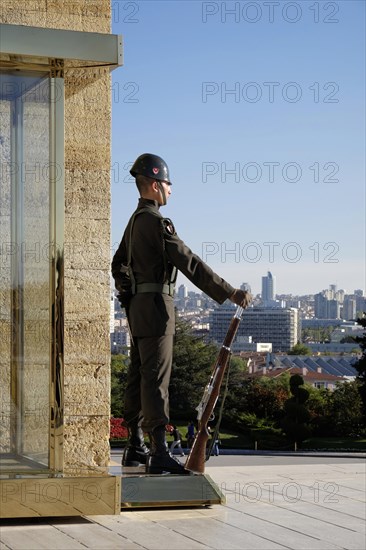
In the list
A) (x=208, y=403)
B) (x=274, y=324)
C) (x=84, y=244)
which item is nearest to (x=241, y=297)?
(x=208, y=403)

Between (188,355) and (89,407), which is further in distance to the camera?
(188,355)

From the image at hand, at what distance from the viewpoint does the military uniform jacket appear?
6492mm

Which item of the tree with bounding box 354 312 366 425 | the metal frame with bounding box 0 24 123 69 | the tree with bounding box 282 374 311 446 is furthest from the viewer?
the tree with bounding box 354 312 366 425

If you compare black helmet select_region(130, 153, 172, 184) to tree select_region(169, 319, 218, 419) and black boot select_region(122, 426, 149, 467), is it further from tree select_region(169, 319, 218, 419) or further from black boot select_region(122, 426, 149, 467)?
tree select_region(169, 319, 218, 419)

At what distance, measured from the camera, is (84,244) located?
6422mm

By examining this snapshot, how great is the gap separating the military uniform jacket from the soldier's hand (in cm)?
3

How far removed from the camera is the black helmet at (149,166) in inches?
266

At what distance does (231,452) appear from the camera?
50781mm

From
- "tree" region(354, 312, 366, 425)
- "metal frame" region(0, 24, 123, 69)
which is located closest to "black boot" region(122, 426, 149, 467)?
"metal frame" region(0, 24, 123, 69)

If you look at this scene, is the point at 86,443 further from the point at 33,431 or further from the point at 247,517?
the point at 247,517

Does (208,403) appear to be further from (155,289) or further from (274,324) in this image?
(274,324)

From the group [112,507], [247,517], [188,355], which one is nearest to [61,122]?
[112,507]

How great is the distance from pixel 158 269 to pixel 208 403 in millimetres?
1052

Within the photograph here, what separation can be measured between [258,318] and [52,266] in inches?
6923
